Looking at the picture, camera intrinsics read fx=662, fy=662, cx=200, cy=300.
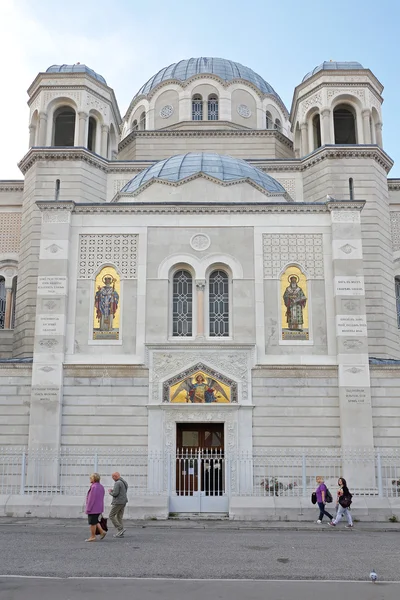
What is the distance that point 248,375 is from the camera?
2125 centimetres

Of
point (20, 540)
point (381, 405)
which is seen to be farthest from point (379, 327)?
point (20, 540)

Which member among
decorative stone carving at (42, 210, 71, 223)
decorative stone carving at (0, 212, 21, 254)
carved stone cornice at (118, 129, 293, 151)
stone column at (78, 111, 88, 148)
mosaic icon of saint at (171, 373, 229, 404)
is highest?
carved stone cornice at (118, 129, 293, 151)

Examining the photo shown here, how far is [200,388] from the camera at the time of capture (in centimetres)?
2114

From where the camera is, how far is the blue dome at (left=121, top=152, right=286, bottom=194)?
86.3 ft

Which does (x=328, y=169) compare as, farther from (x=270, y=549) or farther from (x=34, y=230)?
(x=270, y=549)

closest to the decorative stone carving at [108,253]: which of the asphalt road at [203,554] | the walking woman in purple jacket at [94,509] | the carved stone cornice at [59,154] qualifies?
the carved stone cornice at [59,154]

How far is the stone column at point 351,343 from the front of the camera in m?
20.5

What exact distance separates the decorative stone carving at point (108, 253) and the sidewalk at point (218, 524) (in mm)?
8421

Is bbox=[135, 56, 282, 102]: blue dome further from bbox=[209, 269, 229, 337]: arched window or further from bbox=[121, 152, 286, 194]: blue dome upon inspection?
bbox=[209, 269, 229, 337]: arched window

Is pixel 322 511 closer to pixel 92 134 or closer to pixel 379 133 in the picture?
pixel 379 133

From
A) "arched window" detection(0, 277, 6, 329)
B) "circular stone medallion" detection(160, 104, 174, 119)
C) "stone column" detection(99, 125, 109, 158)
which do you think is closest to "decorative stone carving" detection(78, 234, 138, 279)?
"stone column" detection(99, 125, 109, 158)

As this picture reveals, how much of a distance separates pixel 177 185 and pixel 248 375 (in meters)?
8.69

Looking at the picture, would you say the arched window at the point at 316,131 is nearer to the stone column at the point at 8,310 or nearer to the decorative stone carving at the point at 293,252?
the decorative stone carving at the point at 293,252

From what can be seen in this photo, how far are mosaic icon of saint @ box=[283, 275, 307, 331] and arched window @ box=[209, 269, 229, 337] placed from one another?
2.02m
